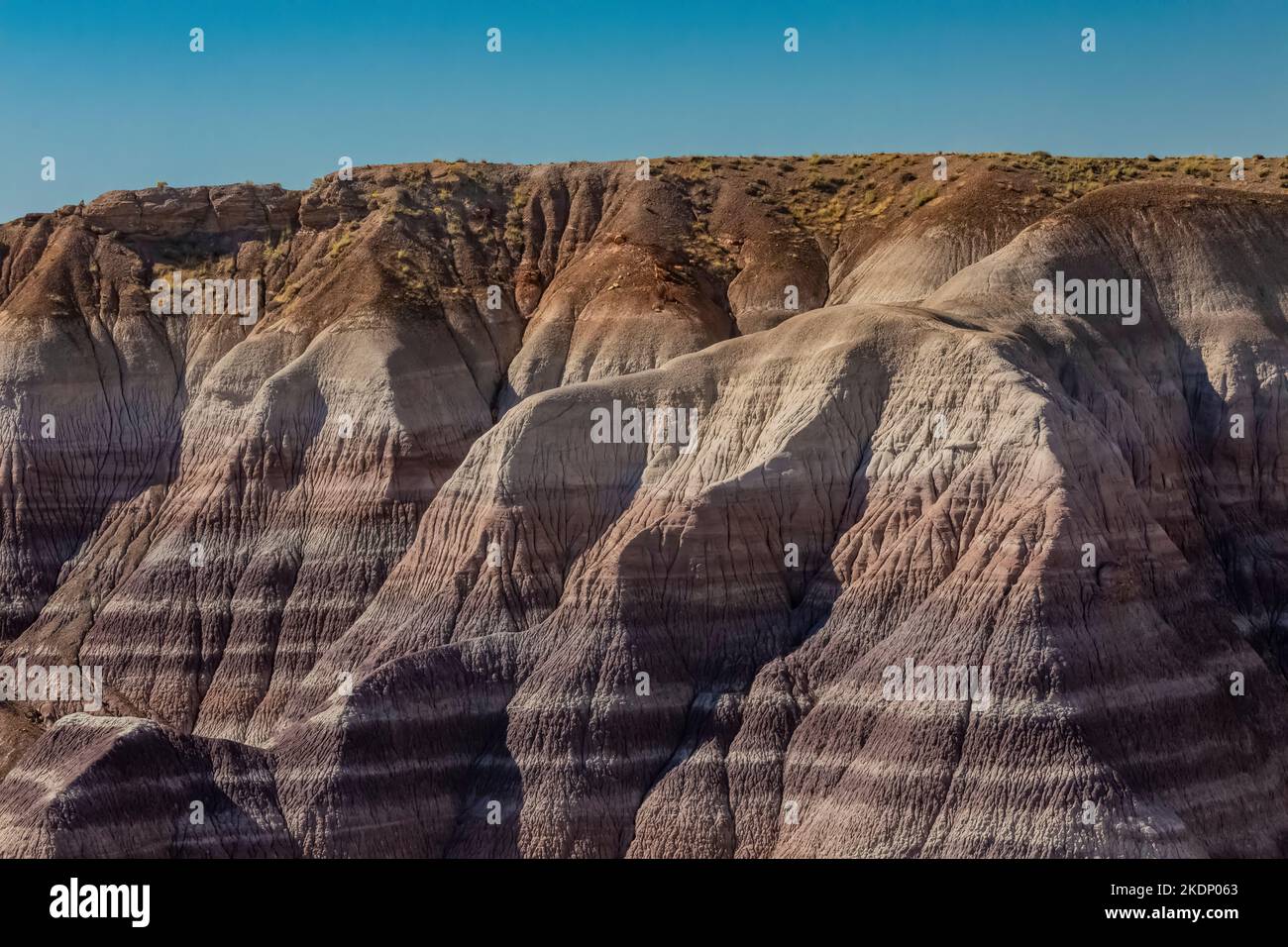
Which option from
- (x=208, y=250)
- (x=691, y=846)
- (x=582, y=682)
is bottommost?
(x=691, y=846)

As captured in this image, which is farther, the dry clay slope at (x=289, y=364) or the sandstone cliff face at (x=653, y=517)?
the dry clay slope at (x=289, y=364)

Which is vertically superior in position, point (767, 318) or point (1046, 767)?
point (767, 318)

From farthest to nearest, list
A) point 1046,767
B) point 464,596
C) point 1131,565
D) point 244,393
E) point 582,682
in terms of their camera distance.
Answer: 1. point 244,393
2. point 464,596
3. point 582,682
4. point 1131,565
5. point 1046,767

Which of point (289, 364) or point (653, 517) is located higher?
point (289, 364)

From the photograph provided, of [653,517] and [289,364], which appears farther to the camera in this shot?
[289,364]

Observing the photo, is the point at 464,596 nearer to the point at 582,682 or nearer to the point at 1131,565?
the point at 582,682

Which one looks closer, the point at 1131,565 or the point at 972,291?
the point at 1131,565

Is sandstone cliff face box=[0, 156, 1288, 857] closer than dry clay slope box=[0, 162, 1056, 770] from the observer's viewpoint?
Yes

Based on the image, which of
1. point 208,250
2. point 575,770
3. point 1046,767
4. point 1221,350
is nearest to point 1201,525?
point 1221,350
